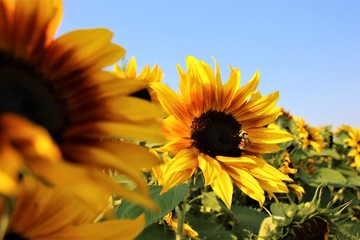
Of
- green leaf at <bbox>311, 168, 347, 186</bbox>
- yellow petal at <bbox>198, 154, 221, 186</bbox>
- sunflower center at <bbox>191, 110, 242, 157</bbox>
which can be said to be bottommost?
green leaf at <bbox>311, 168, 347, 186</bbox>

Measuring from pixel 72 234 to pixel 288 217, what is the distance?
1.17m

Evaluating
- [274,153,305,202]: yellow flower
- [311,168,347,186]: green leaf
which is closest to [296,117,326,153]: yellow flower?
[311,168,347,186]: green leaf

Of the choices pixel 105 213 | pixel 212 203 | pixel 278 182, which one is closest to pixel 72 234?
pixel 105 213

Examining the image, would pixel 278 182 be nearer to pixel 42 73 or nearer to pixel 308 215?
pixel 308 215

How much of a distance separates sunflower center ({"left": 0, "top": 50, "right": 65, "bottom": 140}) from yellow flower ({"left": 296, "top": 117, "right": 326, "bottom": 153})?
14.1ft

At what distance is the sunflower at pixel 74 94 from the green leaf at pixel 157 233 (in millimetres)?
1004

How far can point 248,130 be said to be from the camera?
78.7 inches

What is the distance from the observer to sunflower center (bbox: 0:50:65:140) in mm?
675

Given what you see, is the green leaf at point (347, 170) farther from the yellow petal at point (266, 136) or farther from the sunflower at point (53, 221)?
the sunflower at point (53, 221)

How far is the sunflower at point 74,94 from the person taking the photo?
2.15 ft

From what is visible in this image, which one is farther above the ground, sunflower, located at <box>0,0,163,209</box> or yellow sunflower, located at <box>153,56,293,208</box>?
sunflower, located at <box>0,0,163,209</box>

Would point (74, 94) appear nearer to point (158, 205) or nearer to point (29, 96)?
point (29, 96)

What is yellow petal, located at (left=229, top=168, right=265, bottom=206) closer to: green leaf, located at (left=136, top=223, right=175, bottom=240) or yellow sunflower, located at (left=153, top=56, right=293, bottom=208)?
yellow sunflower, located at (left=153, top=56, right=293, bottom=208)

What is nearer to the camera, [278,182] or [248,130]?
[278,182]
